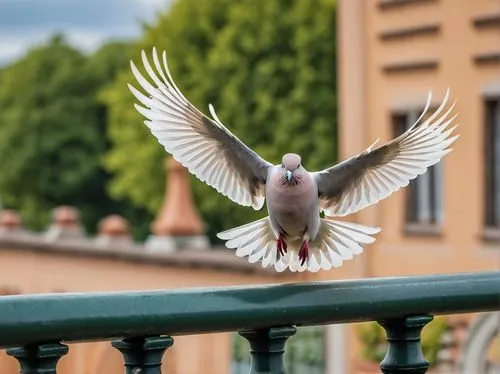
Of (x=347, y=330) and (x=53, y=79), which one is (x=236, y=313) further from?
(x=53, y=79)

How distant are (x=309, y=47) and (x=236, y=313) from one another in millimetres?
41043

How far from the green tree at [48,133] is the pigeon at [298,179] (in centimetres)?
5604

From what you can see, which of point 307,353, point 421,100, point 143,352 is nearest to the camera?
point 143,352

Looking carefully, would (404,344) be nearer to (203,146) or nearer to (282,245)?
(282,245)

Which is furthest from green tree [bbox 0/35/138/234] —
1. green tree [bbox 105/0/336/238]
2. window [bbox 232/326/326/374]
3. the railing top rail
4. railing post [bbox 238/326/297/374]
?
railing post [bbox 238/326/297/374]

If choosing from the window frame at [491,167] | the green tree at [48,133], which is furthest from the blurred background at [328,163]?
the green tree at [48,133]

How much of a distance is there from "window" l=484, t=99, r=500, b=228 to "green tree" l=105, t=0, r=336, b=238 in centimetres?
2475

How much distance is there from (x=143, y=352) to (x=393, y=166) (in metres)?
0.91

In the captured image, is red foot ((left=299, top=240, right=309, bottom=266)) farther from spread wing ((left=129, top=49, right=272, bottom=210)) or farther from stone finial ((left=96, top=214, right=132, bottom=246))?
stone finial ((left=96, top=214, right=132, bottom=246))

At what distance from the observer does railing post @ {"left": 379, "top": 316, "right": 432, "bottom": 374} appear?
329 centimetres

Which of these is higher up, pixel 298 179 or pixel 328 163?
pixel 328 163

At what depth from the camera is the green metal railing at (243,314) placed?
2.78m

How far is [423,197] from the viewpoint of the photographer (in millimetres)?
19062

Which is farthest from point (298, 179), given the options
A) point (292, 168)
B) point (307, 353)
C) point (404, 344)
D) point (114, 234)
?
point (114, 234)
